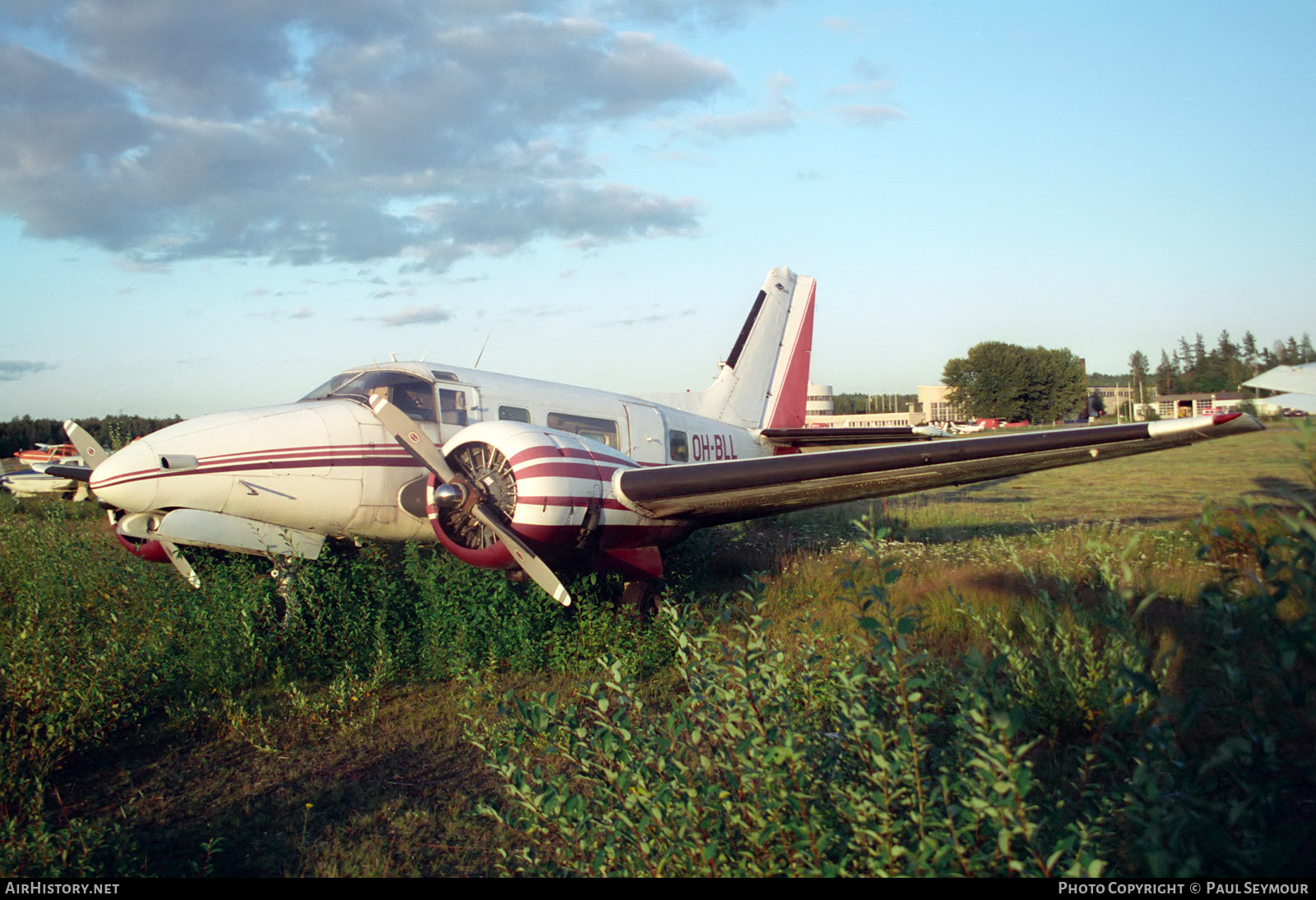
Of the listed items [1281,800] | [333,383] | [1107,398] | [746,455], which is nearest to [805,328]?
[746,455]

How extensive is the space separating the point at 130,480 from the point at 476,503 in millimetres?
3026

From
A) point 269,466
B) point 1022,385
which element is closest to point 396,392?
point 269,466

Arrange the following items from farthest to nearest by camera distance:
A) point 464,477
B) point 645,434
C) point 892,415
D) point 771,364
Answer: point 892,415 < point 771,364 < point 645,434 < point 464,477

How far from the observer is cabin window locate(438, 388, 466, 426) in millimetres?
8086

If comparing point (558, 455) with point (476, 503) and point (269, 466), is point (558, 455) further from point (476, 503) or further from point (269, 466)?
point (269, 466)

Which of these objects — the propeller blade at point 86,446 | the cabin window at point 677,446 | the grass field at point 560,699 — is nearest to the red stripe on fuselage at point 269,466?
the grass field at point 560,699

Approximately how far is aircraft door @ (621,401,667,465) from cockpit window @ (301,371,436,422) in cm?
273

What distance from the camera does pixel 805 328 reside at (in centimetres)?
1528

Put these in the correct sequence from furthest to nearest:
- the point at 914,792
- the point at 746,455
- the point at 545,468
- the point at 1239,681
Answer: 1. the point at 746,455
2. the point at 545,468
3. the point at 914,792
4. the point at 1239,681

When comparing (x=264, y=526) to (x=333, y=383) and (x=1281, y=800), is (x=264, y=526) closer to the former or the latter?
(x=333, y=383)

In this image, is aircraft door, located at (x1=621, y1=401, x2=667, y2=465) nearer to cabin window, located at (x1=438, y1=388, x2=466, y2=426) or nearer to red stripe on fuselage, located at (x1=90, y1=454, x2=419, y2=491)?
cabin window, located at (x1=438, y1=388, x2=466, y2=426)

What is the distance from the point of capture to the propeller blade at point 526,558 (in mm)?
6465

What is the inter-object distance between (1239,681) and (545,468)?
5.06 m

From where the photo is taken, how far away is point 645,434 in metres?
9.98
